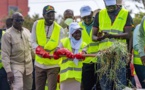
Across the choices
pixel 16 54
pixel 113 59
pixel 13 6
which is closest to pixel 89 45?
pixel 113 59

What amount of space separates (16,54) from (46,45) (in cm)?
72

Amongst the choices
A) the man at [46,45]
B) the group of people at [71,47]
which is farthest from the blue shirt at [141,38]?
the man at [46,45]

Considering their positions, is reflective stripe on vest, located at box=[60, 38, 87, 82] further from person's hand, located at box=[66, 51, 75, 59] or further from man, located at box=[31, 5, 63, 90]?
man, located at box=[31, 5, 63, 90]

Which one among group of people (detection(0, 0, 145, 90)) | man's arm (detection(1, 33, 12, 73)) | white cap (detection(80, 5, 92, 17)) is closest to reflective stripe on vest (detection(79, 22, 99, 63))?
group of people (detection(0, 0, 145, 90))

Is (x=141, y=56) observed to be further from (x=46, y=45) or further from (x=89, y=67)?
(x=46, y=45)

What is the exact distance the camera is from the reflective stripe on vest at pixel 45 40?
31.3ft

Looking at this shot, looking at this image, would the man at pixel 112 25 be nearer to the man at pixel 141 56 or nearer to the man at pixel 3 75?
the man at pixel 141 56

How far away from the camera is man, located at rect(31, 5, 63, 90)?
956 centimetres

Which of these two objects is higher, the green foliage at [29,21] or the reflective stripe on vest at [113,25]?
the reflective stripe on vest at [113,25]

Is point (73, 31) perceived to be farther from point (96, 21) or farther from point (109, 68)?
point (109, 68)

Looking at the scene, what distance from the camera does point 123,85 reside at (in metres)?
7.69

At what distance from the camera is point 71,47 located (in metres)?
8.55

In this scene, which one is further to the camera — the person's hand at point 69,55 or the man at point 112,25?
the person's hand at point 69,55

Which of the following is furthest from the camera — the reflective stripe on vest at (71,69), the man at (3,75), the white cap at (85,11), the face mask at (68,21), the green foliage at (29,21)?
the green foliage at (29,21)
